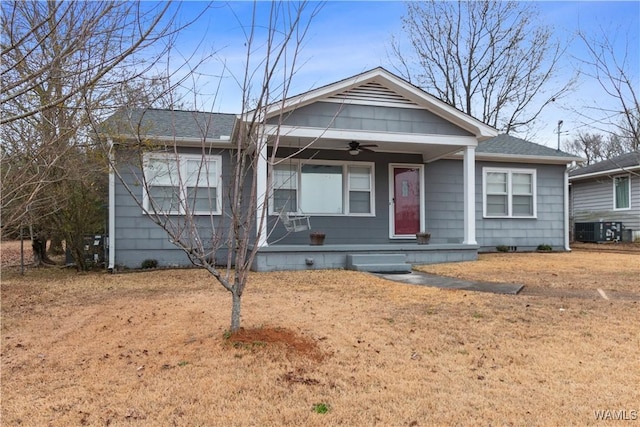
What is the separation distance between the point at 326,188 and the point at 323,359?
26.5 feet

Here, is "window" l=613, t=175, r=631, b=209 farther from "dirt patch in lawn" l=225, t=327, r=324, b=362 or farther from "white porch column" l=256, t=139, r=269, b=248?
"dirt patch in lawn" l=225, t=327, r=324, b=362

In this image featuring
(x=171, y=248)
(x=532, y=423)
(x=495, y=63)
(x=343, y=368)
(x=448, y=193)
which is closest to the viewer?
(x=532, y=423)

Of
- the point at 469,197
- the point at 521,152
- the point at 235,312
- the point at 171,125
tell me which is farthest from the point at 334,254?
the point at 521,152

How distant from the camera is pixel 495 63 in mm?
24297

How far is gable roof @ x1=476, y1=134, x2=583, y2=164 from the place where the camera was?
12.7 m

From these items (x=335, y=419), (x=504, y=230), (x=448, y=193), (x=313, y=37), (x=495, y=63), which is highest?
(x=495, y=63)

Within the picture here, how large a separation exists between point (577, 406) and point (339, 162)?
9134 millimetres

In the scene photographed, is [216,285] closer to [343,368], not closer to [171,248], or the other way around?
[171,248]

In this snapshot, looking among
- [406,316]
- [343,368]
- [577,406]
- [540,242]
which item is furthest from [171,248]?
[540,242]

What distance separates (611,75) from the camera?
7645 mm

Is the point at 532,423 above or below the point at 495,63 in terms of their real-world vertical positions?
below

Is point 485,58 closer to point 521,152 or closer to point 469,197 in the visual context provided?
point 521,152

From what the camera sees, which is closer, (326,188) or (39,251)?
(326,188)

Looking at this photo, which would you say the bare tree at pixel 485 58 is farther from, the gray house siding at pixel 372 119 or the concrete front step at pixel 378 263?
the concrete front step at pixel 378 263
